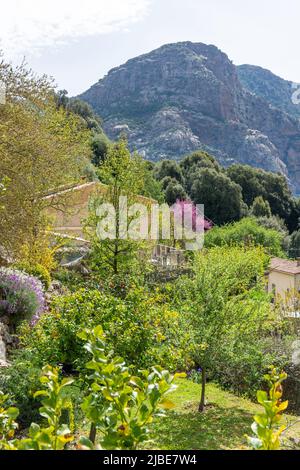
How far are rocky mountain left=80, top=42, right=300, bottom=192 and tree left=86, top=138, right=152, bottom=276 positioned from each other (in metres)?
84.3

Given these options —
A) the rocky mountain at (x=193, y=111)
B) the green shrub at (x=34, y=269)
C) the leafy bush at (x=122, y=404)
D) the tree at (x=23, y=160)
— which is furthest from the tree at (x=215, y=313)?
the rocky mountain at (x=193, y=111)

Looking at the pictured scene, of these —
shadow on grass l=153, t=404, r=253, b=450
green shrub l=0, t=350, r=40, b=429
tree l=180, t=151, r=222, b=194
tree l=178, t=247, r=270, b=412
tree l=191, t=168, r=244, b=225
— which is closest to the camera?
green shrub l=0, t=350, r=40, b=429

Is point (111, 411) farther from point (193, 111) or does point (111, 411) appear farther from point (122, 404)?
point (193, 111)

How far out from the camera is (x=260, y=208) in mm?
46219

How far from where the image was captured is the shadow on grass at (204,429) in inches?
288

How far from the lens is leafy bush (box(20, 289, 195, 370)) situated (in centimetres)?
624

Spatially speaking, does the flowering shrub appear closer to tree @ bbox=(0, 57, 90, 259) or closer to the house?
tree @ bbox=(0, 57, 90, 259)

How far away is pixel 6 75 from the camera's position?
533 inches

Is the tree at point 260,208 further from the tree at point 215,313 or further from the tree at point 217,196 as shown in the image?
the tree at point 215,313

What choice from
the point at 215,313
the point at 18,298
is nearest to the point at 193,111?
the point at 18,298

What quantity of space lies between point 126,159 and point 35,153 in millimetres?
5457

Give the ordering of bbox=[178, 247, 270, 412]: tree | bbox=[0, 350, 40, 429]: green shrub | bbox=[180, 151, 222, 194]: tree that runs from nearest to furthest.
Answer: bbox=[0, 350, 40, 429]: green shrub, bbox=[178, 247, 270, 412]: tree, bbox=[180, 151, 222, 194]: tree

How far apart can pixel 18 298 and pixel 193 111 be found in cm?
11854

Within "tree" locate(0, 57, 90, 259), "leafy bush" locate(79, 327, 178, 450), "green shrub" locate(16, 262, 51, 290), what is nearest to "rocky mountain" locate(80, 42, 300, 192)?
"tree" locate(0, 57, 90, 259)
